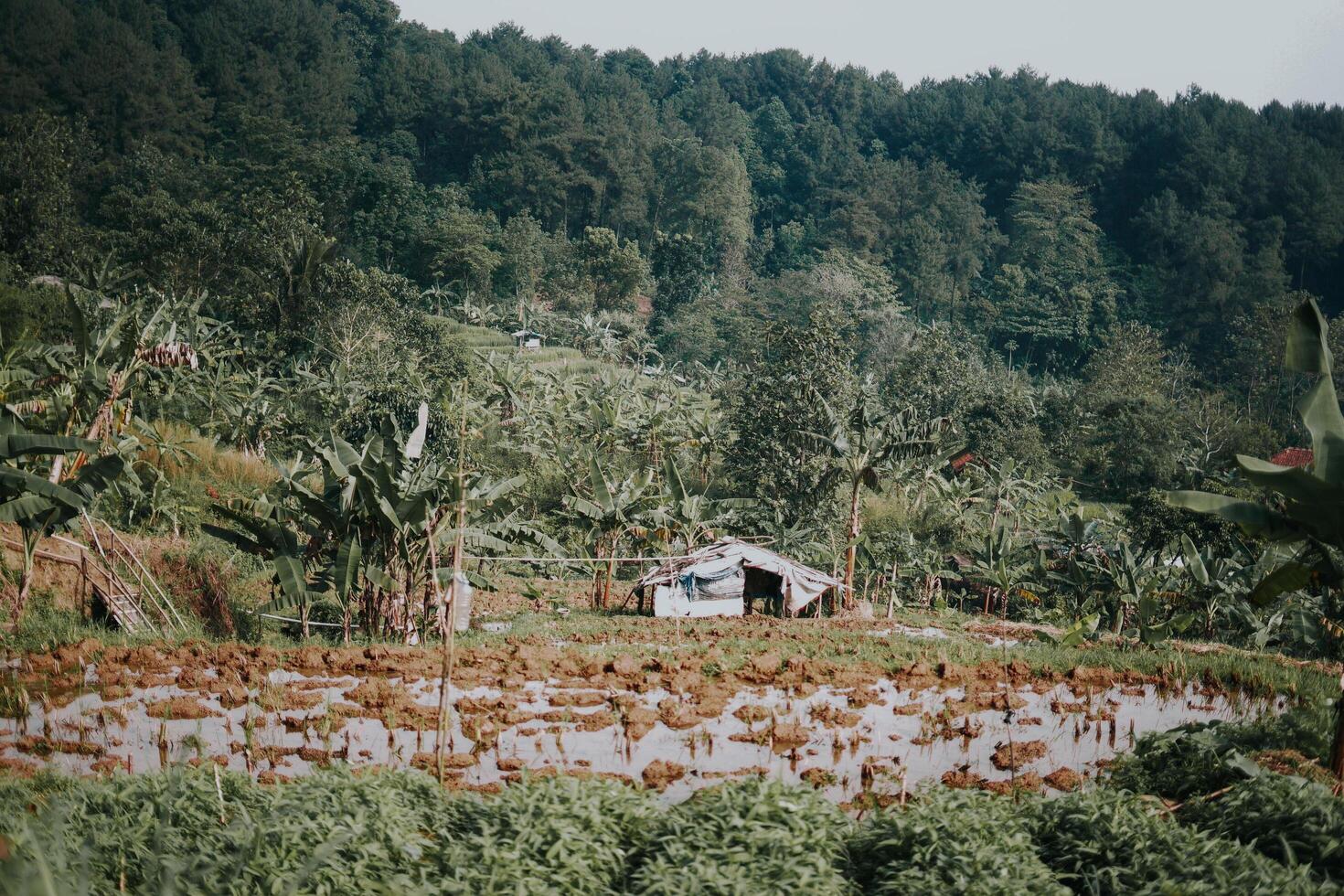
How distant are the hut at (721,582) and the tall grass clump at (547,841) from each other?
7.89 meters

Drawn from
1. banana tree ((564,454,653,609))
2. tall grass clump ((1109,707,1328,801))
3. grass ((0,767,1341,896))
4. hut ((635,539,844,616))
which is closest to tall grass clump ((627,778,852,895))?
grass ((0,767,1341,896))

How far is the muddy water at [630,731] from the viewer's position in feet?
18.9

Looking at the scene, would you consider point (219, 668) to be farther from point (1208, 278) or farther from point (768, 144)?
point (768, 144)

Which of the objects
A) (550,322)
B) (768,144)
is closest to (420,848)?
(550,322)

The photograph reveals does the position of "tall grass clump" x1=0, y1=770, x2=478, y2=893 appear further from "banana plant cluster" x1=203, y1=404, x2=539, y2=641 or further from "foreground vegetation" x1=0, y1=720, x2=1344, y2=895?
"banana plant cluster" x1=203, y1=404, x2=539, y2=641

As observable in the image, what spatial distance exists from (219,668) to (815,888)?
5.11 meters

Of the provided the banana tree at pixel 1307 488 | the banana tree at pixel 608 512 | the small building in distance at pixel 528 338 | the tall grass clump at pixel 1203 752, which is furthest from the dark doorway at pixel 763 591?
the small building in distance at pixel 528 338

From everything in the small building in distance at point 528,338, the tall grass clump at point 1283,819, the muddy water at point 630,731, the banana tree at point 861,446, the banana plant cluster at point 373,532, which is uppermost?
the small building in distance at point 528,338

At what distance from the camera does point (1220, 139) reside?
63.3 metres

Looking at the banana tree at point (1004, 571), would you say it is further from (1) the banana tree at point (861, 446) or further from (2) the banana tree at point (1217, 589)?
(2) the banana tree at point (1217, 589)

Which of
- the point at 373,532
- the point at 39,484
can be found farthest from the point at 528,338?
the point at 39,484

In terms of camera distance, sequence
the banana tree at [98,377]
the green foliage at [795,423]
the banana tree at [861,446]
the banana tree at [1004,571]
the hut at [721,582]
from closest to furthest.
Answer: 1. the banana tree at [98,377]
2. the hut at [721,582]
3. the banana tree at [861,446]
4. the banana tree at [1004,571]
5. the green foliage at [795,423]

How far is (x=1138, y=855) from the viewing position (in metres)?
4.10

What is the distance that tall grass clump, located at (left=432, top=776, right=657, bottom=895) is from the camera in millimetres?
3832
